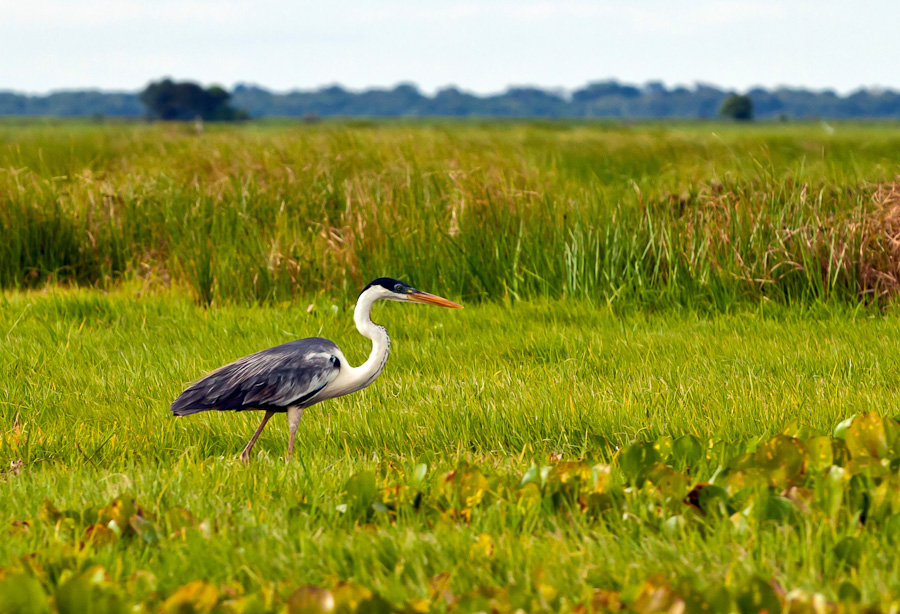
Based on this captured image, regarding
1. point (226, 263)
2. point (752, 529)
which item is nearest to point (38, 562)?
point (752, 529)

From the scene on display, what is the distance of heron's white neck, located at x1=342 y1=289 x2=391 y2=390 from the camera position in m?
3.31

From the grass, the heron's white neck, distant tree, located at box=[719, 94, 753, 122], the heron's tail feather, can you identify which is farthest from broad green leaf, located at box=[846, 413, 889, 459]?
distant tree, located at box=[719, 94, 753, 122]

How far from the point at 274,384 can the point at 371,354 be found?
396 mm

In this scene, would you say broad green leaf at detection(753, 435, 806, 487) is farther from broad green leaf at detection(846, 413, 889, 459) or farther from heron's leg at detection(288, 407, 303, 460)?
heron's leg at detection(288, 407, 303, 460)

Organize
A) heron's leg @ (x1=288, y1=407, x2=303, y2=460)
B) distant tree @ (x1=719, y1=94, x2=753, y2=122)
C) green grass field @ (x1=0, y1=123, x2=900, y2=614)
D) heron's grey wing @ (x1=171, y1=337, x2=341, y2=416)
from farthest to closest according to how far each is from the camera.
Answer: distant tree @ (x1=719, y1=94, x2=753, y2=122) < heron's leg @ (x1=288, y1=407, x2=303, y2=460) < heron's grey wing @ (x1=171, y1=337, x2=341, y2=416) < green grass field @ (x1=0, y1=123, x2=900, y2=614)

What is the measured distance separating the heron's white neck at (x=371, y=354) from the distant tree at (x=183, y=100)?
5407 inches

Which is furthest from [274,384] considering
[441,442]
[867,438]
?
[867,438]

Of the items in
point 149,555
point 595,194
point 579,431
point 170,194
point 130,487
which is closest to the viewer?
point 149,555

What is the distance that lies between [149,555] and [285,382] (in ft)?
2.68

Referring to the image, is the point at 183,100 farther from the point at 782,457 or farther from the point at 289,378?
the point at 782,457

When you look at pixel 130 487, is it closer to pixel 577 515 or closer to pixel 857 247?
pixel 577 515

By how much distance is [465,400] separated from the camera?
13.5 feet

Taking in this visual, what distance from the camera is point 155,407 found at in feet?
13.7

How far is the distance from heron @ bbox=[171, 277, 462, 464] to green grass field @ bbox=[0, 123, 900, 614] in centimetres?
28
